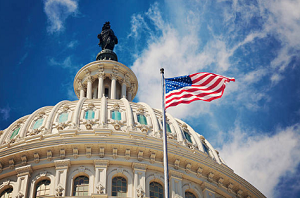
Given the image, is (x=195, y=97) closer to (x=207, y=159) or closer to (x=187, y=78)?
→ (x=187, y=78)

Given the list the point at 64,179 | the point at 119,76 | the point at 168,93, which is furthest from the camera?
the point at 119,76

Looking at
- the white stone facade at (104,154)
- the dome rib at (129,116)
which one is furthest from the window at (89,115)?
the dome rib at (129,116)

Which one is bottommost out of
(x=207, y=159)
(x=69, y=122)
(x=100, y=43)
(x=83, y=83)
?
(x=207, y=159)

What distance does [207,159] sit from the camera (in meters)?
49.9

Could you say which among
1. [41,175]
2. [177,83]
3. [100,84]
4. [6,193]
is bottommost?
[6,193]

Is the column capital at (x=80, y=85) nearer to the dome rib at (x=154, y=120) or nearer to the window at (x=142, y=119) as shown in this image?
the dome rib at (x=154, y=120)

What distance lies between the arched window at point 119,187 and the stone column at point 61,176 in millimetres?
3815

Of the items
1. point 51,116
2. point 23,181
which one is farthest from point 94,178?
point 51,116

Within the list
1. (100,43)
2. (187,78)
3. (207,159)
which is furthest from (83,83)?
(187,78)

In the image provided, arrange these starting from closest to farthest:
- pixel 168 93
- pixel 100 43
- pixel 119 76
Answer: pixel 168 93 < pixel 119 76 < pixel 100 43

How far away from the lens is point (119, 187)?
4569 centimetres

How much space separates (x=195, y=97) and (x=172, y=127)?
17034 mm

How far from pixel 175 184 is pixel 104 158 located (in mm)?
6165

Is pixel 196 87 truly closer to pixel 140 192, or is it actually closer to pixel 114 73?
pixel 140 192
